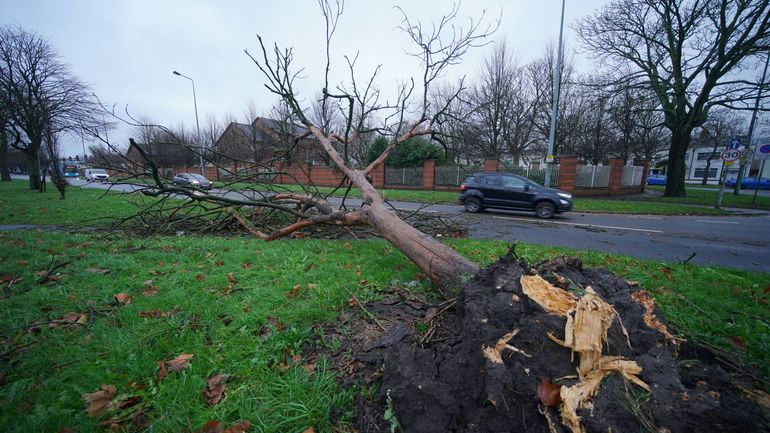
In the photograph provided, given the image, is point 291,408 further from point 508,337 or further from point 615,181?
point 615,181

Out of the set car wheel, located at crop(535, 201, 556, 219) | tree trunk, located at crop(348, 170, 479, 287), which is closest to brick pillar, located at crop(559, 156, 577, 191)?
car wheel, located at crop(535, 201, 556, 219)

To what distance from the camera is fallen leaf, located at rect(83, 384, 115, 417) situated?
1505mm

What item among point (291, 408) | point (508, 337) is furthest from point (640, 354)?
point (291, 408)

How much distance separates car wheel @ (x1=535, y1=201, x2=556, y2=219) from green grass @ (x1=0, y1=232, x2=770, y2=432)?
573 cm

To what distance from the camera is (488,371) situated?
1.37 metres

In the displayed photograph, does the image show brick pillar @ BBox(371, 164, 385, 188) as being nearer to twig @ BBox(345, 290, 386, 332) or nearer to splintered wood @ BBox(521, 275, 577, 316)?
twig @ BBox(345, 290, 386, 332)

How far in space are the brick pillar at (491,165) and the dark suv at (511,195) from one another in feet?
28.5

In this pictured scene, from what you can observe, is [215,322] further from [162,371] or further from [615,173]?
[615,173]

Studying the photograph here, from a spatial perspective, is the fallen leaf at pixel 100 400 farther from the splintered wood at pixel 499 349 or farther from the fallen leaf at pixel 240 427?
the splintered wood at pixel 499 349

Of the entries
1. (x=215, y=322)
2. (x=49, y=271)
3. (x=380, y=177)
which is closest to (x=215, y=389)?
(x=215, y=322)

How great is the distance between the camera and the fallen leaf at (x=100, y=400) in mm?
1505

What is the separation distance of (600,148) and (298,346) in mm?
32540

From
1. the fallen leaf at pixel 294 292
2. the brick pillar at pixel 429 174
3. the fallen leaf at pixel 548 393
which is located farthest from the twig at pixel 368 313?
the brick pillar at pixel 429 174

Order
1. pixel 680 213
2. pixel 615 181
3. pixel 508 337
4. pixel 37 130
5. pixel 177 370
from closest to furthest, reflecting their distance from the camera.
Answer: pixel 508 337
pixel 177 370
pixel 680 213
pixel 37 130
pixel 615 181
